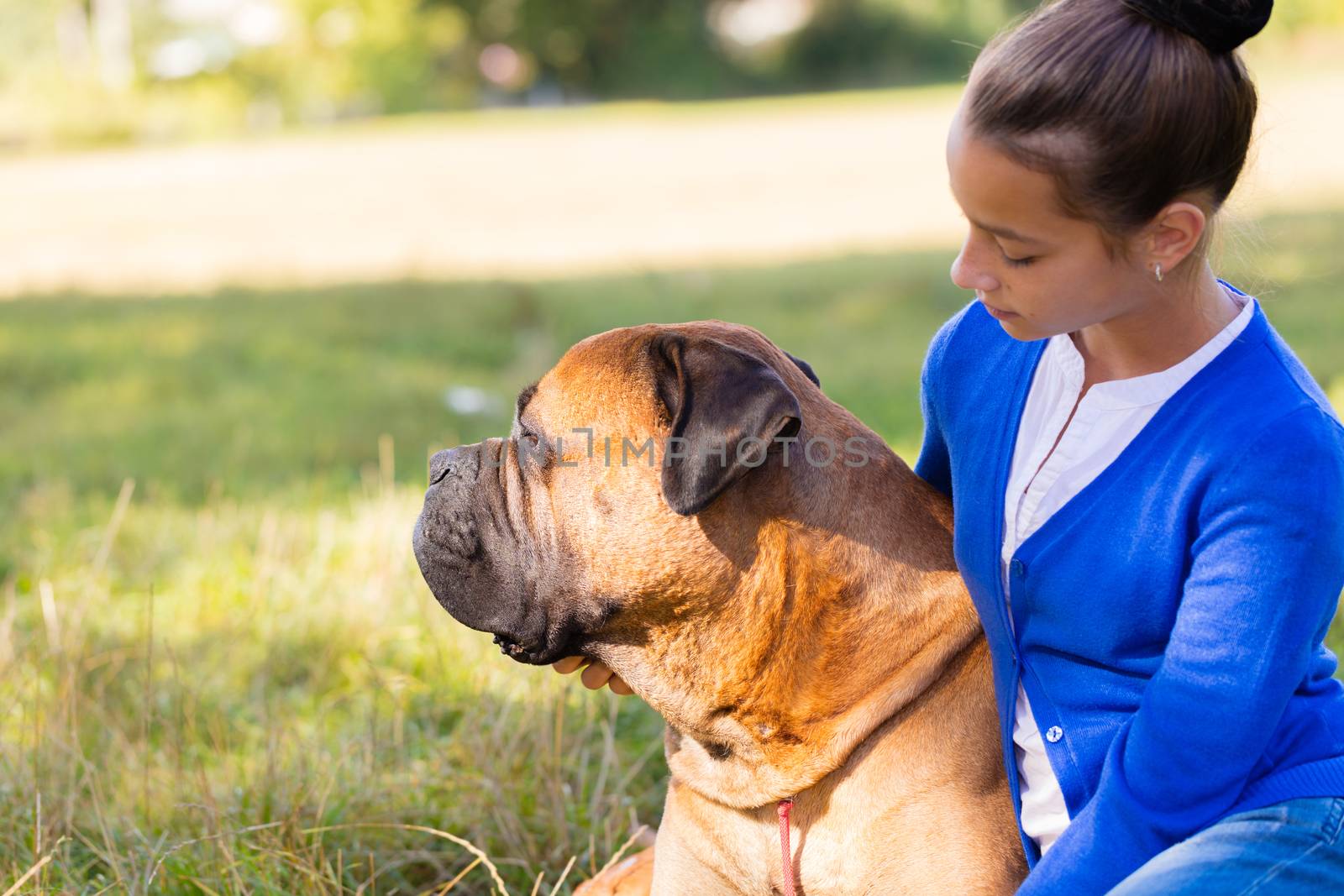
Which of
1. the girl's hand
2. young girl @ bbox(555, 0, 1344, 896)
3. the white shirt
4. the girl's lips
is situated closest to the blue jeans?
young girl @ bbox(555, 0, 1344, 896)

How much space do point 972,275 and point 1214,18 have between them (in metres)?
0.57

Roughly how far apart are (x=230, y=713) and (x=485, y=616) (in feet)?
6.24

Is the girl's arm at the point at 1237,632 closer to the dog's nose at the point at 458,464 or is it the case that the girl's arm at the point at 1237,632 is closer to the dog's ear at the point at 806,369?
the dog's ear at the point at 806,369

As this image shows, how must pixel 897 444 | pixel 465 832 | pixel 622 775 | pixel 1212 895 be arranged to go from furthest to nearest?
pixel 897 444 < pixel 622 775 < pixel 465 832 < pixel 1212 895

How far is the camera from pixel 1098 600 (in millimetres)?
2416

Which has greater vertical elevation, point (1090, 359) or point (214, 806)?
point (1090, 359)

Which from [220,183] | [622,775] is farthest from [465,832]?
[220,183]

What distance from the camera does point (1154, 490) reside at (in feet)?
7.66

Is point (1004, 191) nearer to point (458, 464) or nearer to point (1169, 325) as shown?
point (1169, 325)

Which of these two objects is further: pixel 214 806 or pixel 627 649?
pixel 214 806

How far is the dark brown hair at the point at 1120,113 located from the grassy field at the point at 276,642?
0.33 metres

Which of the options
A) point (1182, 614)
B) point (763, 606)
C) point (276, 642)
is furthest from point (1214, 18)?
point (276, 642)

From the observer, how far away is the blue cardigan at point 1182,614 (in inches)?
85.1

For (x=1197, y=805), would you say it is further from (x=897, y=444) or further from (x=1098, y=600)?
(x=897, y=444)
